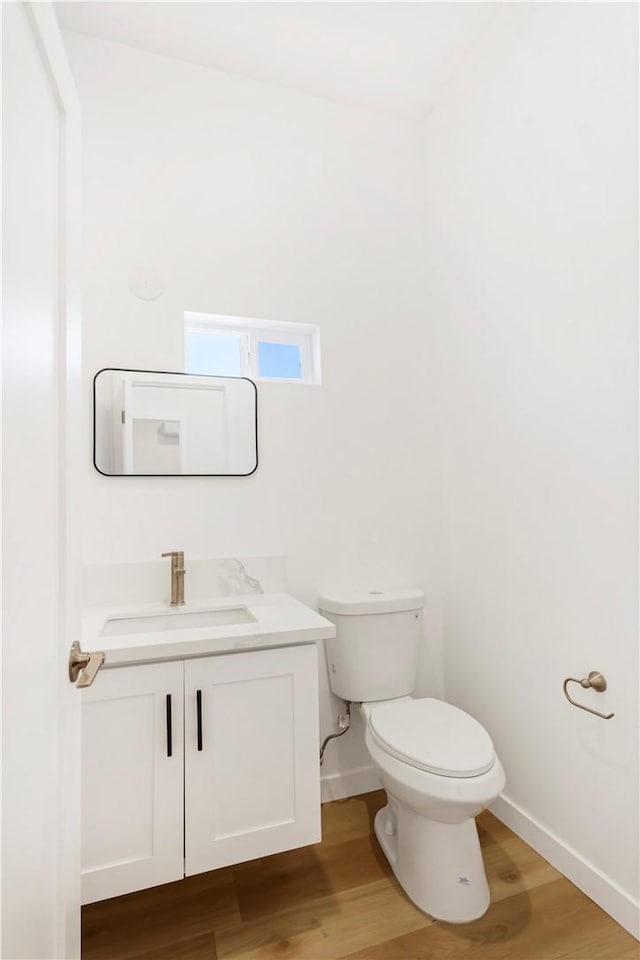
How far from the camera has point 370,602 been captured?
1.80 m

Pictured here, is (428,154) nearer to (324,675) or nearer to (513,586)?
(513,586)

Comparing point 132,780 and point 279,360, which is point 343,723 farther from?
point 279,360

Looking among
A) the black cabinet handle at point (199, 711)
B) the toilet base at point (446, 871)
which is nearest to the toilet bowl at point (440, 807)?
the toilet base at point (446, 871)

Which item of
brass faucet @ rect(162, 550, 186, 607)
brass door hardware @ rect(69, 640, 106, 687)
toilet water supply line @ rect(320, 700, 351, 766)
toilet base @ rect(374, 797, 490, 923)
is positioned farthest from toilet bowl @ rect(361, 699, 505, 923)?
brass door hardware @ rect(69, 640, 106, 687)

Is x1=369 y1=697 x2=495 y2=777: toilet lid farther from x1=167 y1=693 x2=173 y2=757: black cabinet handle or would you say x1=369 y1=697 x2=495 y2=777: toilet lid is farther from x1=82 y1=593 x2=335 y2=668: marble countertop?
x1=167 y1=693 x2=173 y2=757: black cabinet handle

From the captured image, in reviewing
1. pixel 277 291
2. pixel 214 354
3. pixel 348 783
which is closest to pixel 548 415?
pixel 277 291

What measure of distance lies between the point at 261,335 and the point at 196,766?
1482 mm

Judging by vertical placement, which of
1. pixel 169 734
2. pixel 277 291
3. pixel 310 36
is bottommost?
pixel 169 734

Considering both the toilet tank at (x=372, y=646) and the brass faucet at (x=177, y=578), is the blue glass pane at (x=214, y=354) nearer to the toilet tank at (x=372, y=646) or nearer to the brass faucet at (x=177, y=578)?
the brass faucet at (x=177, y=578)

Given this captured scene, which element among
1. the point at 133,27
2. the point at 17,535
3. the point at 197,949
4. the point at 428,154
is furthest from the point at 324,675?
the point at 133,27

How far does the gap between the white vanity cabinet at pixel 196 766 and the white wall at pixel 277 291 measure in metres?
0.52

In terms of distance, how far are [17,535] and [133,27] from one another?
1.99 meters

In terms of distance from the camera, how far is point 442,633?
2.12m

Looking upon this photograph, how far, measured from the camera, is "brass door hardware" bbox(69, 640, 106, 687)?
796 millimetres
